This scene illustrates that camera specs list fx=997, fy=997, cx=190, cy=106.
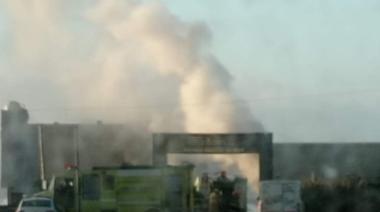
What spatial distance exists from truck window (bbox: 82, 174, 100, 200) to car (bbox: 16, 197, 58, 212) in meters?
1.30

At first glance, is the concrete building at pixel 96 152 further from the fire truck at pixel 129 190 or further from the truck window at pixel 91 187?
the truck window at pixel 91 187

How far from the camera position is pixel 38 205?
1465 inches

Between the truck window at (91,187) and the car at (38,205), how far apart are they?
130 cm

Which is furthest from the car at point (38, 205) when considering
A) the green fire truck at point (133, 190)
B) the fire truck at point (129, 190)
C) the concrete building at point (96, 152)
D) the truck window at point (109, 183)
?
the concrete building at point (96, 152)

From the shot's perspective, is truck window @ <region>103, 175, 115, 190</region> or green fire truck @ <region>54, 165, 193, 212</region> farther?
truck window @ <region>103, 175, 115, 190</region>

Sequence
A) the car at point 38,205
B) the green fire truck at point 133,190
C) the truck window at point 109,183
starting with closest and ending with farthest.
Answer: the green fire truck at point 133,190, the car at point 38,205, the truck window at point 109,183

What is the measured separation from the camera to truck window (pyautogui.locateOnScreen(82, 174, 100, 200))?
37.5m

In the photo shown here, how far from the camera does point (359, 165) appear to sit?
223ft

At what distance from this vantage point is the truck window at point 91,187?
37.5m

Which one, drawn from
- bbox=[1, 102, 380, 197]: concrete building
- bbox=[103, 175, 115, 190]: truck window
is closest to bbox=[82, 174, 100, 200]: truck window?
bbox=[103, 175, 115, 190]: truck window

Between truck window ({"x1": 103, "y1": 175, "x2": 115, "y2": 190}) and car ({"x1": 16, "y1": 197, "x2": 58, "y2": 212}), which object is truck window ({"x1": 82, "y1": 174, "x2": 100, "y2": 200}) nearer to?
truck window ({"x1": 103, "y1": 175, "x2": 115, "y2": 190})

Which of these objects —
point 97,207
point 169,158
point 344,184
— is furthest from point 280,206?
point 169,158

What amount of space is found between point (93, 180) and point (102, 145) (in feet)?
103

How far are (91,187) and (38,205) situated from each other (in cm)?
209
